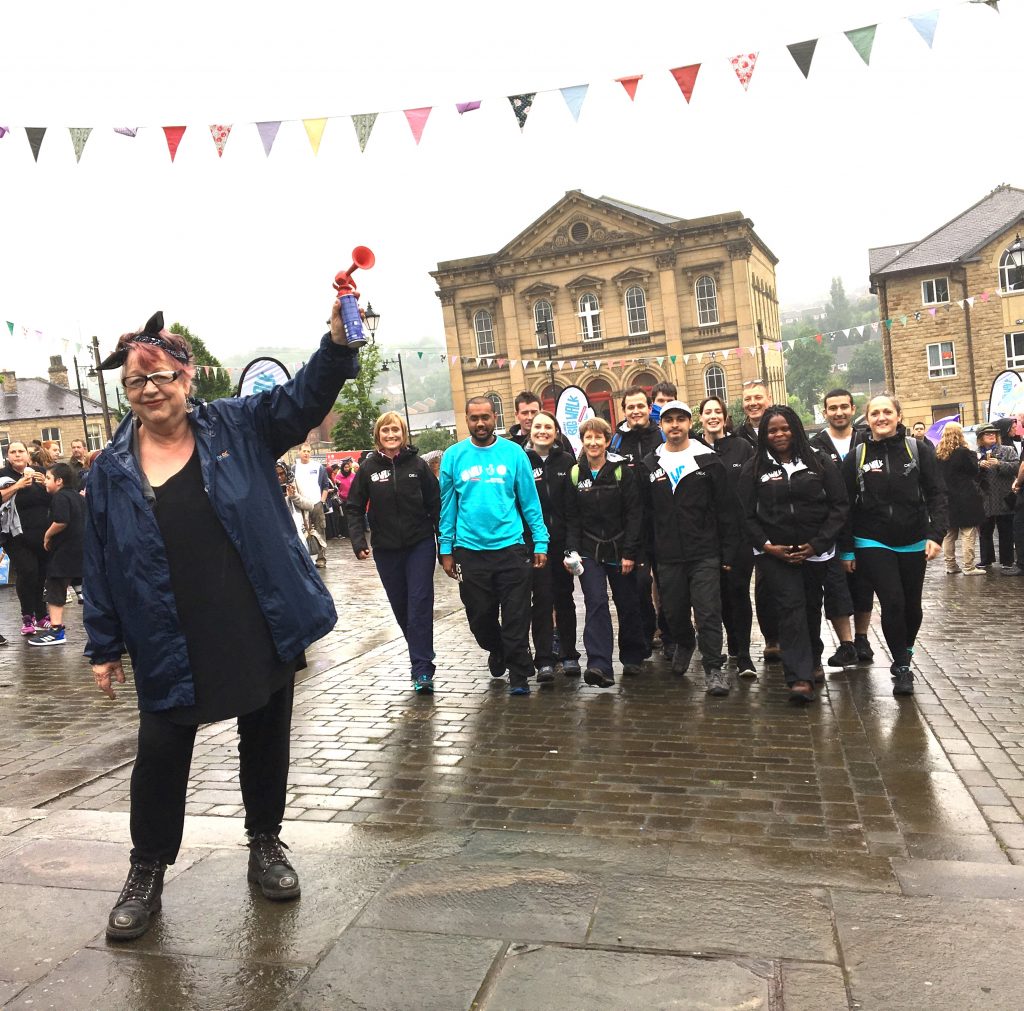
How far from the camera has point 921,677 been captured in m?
6.73

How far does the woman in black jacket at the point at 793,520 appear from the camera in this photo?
6.28 metres

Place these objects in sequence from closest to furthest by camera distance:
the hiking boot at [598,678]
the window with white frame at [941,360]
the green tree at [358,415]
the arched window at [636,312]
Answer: the hiking boot at [598,678] → the green tree at [358,415] → the window with white frame at [941,360] → the arched window at [636,312]

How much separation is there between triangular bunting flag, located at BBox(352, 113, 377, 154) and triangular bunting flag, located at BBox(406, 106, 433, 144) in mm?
392

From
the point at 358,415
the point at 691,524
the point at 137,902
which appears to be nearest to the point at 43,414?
the point at 358,415

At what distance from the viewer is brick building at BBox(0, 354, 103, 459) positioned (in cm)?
6850

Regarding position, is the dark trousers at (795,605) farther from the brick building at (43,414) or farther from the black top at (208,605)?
the brick building at (43,414)

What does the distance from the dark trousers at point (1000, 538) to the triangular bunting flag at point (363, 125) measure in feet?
29.0

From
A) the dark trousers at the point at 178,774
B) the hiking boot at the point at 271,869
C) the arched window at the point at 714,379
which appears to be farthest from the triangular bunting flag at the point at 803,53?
the arched window at the point at 714,379

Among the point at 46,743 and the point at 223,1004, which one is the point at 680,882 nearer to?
the point at 223,1004

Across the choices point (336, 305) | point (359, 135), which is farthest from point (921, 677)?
point (359, 135)

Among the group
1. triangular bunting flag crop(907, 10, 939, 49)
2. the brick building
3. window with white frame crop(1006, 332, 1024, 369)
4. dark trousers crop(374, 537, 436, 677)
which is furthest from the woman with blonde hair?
the brick building

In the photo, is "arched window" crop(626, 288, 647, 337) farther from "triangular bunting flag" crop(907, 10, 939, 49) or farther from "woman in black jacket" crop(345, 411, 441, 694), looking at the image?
"woman in black jacket" crop(345, 411, 441, 694)

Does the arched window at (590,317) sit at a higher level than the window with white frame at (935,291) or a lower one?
higher

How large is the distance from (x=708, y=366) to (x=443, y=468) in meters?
53.0
